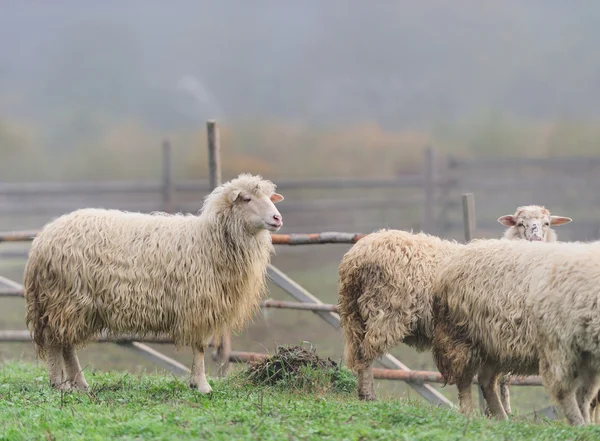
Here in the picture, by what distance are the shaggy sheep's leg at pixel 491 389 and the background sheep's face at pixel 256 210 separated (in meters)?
1.87

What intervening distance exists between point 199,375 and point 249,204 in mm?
1352

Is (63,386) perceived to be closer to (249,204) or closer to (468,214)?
(249,204)

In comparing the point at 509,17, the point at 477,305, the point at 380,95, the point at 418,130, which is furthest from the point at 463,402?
the point at 509,17

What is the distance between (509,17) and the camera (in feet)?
93.4

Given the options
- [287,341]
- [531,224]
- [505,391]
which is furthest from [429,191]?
[505,391]

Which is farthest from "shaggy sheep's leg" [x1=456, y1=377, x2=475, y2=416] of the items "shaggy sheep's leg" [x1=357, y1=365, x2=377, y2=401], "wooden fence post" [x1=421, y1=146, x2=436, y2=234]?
"wooden fence post" [x1=421, y1=146, x2=436, y2=234]

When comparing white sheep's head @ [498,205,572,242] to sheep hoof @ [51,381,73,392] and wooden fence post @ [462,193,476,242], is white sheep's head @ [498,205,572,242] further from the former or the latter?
sheep hoof @ [51,381,73,392]

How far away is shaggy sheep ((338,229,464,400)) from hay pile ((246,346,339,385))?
0.33 metres

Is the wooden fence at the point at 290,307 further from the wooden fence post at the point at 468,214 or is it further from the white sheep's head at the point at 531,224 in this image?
the white sheep's head at the point at 531,224

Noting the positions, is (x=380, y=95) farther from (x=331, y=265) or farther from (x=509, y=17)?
(x=331, y=265)

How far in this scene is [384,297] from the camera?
6602mm

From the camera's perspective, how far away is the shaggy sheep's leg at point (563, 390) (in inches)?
215

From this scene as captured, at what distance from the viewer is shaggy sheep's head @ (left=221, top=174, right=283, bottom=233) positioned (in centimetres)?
702

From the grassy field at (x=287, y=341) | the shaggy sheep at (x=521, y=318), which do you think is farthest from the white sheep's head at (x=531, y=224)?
the grassy field at (x=287, y=341)
